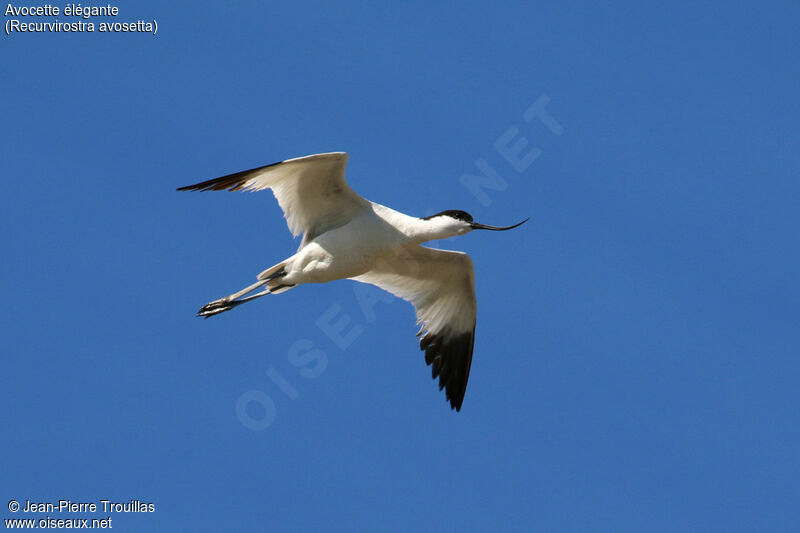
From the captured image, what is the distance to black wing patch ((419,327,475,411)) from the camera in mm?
14906

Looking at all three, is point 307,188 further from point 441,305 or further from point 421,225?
point 441,305

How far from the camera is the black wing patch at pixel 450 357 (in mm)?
14906

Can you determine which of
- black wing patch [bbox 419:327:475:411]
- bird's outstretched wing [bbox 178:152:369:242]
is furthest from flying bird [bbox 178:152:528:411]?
black wing patch [bbox 419:327:475:411]

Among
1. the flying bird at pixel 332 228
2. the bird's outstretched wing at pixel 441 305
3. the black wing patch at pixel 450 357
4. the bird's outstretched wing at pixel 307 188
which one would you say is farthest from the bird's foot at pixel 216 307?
the black wing patch at pixel 450 357

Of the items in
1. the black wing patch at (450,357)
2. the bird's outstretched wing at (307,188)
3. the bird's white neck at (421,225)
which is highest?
the bird's outstretched wing at (307,188)

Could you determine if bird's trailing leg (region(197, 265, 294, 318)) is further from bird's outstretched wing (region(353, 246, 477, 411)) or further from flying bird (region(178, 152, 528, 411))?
bird's outstretched wing (region(353, 246, 477, 411))

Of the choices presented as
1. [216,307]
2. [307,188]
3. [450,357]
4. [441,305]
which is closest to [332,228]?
[307,188]

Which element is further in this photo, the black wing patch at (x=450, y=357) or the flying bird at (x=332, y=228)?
the black wing patch at (x=450, y=357)

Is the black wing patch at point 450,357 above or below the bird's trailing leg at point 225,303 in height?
below

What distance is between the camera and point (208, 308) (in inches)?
566

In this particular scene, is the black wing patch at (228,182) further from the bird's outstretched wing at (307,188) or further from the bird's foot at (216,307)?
the bird's foot at (216,307)

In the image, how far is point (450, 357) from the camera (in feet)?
49.3

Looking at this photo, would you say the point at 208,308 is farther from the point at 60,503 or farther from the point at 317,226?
the point at 60,503

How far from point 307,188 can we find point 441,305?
3066mm
